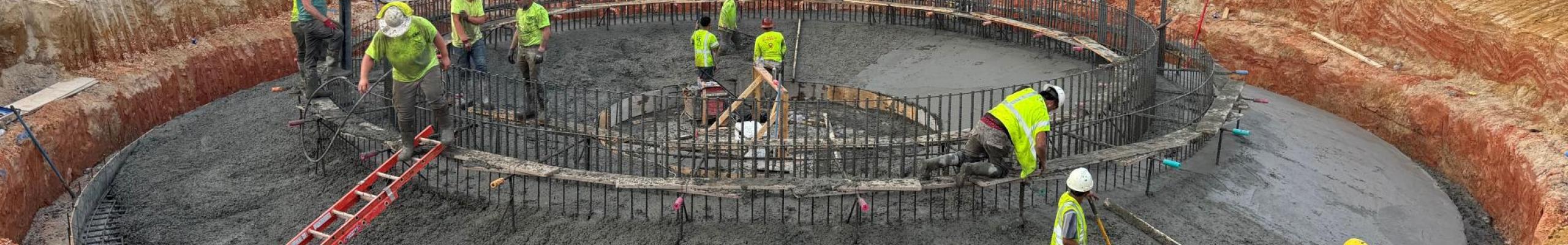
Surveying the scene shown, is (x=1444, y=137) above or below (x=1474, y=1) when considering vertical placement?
below

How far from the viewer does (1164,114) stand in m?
12.7

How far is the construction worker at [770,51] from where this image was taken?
1411 cm

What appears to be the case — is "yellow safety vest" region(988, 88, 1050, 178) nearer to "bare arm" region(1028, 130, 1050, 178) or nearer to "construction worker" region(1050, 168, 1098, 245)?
"bare arm" region(1028, 130, 1050, 178)

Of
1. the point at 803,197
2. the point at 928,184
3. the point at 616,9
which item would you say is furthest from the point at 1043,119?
the point at 616,9

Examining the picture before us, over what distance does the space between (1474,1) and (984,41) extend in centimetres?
559

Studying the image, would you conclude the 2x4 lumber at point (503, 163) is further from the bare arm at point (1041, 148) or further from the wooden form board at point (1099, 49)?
the wooden form board at point (1099, 49)

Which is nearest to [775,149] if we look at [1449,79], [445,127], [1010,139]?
[1010,139]

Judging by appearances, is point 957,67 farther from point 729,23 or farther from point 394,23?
point 394,23

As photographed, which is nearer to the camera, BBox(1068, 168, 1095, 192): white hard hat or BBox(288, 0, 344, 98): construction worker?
BBox(1068, 168, 1095, 192): white hard hat

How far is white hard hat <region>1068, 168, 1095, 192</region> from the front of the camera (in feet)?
26.2

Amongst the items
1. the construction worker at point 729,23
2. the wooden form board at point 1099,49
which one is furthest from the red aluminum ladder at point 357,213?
the wooden form board at point 1099,49

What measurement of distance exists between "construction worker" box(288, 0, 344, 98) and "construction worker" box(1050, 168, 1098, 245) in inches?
285

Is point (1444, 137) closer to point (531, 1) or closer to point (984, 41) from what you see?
point (984, 41)

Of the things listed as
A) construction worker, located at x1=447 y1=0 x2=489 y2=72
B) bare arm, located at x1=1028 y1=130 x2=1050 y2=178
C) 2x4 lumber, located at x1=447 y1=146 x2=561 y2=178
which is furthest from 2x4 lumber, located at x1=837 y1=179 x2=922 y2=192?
construction worker, located at x1=447 y1=0 x2=489 y2=72
